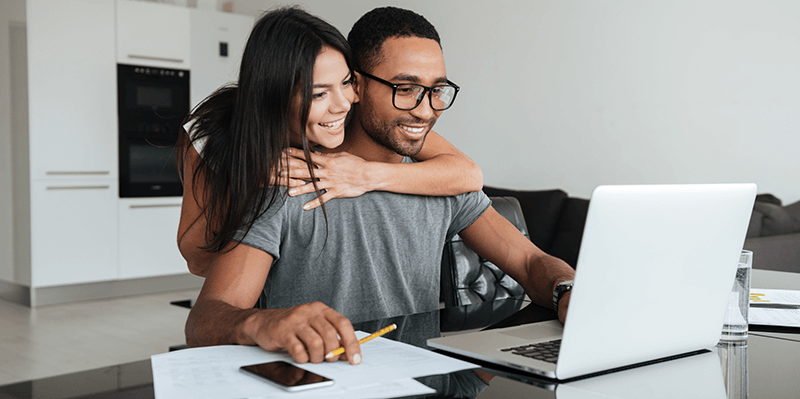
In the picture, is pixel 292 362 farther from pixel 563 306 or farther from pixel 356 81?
pixel 356 81

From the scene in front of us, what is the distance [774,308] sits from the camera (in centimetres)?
130

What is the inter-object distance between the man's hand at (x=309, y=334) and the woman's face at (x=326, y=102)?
19.0 inches

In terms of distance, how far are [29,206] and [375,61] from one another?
4010 millimetres

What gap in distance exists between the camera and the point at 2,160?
4.87 m

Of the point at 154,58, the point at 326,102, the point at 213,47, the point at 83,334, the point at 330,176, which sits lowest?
the point at 83,334

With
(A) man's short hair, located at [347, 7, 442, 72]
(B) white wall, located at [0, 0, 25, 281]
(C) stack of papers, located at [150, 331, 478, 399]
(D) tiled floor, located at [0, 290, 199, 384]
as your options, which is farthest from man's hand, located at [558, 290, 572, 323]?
(B) white wall, located at [0, 0, 25, 281]

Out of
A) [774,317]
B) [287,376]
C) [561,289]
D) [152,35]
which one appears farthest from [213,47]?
[287,376]

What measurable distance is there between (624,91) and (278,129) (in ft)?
9.18

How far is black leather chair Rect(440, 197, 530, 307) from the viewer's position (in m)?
1.80

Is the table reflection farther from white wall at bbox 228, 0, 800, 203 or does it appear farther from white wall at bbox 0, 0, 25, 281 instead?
white wall at bbox 0, 0, 25, 281

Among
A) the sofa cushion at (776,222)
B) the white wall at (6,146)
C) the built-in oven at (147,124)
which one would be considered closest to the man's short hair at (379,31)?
the sofa cushion at (776,222)

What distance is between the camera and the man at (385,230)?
132cm

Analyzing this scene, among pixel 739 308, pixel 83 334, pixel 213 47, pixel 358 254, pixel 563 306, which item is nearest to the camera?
pixel 739 308

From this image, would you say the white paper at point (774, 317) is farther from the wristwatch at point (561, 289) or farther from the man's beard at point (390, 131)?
the man's beard at point (390, 131)
